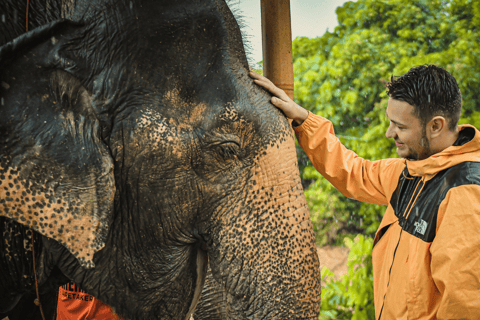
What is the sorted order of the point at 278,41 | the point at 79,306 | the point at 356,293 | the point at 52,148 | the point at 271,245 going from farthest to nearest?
the point at 356,293 → the point at 79,306 → the point at 278,41 → the point at 271,245 → the point at 52,148

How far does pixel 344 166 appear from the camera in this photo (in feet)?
6.37

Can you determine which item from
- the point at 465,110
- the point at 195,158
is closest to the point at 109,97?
the point at 195,158

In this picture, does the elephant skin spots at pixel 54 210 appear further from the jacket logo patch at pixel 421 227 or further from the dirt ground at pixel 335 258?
the dirt ground at pixel 335 258

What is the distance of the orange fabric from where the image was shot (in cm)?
219

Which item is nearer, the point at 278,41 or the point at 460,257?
the point at 460,257

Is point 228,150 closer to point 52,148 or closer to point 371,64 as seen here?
point 52,148

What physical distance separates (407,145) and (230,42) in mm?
745

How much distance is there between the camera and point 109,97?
1.38 meters

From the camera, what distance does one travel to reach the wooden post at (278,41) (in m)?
1.86

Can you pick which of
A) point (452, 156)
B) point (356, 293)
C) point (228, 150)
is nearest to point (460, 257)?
point (452, 156)

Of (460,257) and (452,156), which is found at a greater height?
(452,156)

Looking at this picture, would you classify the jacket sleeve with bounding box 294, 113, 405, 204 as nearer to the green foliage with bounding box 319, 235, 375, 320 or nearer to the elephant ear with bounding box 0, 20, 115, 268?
the elephant ear with bounding box 0, 20, 115, 268

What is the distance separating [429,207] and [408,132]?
0.91ft

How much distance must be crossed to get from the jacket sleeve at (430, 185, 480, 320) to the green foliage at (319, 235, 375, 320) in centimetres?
179
